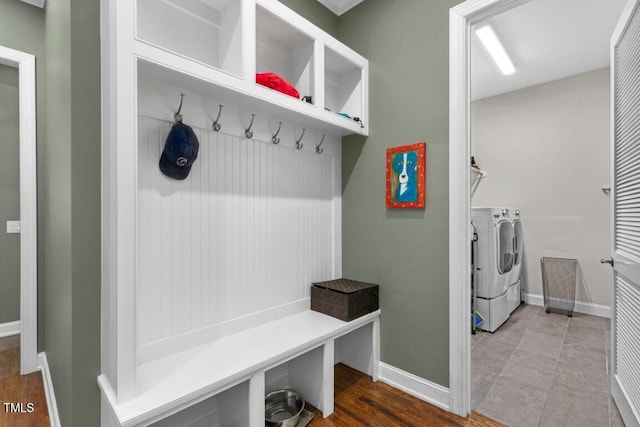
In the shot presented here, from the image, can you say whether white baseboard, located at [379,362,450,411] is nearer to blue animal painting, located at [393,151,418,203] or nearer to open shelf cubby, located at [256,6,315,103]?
blue animal painting, located at [393,151,418,203]

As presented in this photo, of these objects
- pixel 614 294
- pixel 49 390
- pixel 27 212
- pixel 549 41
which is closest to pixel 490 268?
pixel 614 294

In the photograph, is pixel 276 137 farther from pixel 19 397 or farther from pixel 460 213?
pixel 19 397

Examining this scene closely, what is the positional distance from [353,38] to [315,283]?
6.06ft

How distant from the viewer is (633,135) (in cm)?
149

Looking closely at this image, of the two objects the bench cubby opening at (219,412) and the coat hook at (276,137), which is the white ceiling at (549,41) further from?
the bench cubby opening at (219,412)

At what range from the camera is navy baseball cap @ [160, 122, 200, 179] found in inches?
52.7

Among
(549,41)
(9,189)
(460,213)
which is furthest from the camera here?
(549,41)

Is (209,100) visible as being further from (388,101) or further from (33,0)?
(33,0)

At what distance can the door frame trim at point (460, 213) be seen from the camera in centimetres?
169

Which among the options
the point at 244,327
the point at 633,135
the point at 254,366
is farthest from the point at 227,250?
the point at 633,135

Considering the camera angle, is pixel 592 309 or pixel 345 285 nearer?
pixel 345 285

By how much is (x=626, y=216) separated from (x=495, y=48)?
209 cm

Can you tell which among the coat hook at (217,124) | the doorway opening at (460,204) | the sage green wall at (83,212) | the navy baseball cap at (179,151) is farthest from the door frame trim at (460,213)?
the sage green wall at (83,212)

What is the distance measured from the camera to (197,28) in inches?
60.7
